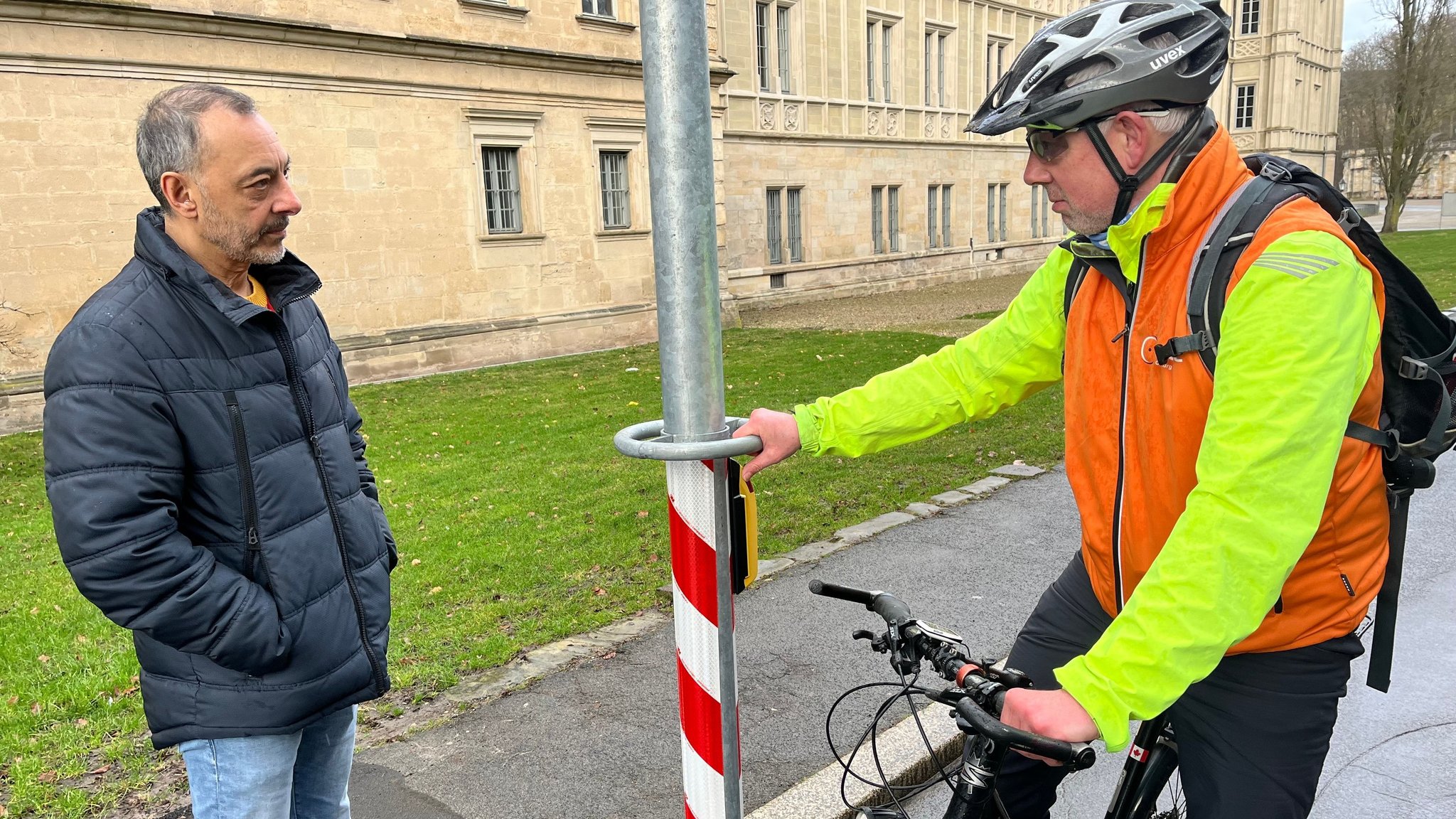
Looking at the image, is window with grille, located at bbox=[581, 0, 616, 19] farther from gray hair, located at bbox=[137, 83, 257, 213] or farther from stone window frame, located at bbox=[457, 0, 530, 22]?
gray hair, located at bbox=[137, 83, 257, 213]

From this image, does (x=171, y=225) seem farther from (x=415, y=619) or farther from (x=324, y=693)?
(x=415, y=619)

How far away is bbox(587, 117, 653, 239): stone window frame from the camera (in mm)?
19047

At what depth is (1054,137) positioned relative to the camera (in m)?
2.00

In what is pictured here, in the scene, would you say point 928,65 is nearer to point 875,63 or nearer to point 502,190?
point 875,63

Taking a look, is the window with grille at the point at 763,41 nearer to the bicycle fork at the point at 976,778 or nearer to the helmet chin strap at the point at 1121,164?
the helmet chin strap at the point at 1121,164

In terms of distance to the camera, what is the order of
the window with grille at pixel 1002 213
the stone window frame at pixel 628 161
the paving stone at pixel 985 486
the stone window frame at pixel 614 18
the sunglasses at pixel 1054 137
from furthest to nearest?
the window with grille at pixel 1002 213 → the stone window frame at pixel 628 161 → the stone window frame at pixel 614 18 → the paving stone at pixel 985 486 → the sunglasses at pixel 1054 137

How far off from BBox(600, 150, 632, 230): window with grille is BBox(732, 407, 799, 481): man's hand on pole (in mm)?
17630

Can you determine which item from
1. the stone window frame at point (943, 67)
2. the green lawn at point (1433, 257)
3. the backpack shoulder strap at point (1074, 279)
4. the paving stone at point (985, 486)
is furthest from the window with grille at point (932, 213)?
the backpack shoulder strap at point (1074, 279)

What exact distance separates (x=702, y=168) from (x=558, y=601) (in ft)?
13.6

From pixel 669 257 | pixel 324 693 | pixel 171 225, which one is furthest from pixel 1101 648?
pixel 171 225

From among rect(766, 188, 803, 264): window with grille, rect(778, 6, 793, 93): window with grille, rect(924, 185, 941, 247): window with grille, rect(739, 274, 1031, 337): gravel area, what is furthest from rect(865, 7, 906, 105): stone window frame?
rect(739, 274, 1031, 337): gravel area

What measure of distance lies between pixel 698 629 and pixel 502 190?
55.2ft

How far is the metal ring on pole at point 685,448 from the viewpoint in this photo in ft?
6.24

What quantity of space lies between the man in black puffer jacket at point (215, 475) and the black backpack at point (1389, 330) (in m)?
1.93
